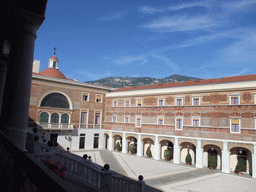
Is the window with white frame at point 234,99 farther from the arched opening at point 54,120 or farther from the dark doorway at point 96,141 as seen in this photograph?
the arched opening at point 54,120

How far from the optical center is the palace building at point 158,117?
2408 centimetres

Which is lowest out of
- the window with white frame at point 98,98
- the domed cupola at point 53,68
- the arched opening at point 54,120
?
the arched opening at point 54,120

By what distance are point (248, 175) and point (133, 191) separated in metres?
17.7

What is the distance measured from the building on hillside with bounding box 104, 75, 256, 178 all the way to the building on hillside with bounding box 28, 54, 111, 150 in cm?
401

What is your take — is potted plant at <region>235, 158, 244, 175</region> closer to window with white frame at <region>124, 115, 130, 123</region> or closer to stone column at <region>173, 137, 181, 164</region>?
stone column at <region>173, 137, 181, 164</region>

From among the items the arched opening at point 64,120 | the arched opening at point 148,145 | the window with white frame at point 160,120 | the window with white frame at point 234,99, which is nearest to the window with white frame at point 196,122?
the window with white frame at point 234,99

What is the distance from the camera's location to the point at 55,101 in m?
33.2

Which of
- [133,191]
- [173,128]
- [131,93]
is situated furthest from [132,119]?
[133,191]

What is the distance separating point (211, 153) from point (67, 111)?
74.0 ft

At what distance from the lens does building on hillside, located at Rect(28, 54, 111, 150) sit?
31.2 m

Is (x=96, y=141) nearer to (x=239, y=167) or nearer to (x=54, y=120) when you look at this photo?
(x=54, y=120)

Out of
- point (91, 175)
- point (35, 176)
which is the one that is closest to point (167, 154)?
point (91, 175)

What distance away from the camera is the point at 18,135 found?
627cm

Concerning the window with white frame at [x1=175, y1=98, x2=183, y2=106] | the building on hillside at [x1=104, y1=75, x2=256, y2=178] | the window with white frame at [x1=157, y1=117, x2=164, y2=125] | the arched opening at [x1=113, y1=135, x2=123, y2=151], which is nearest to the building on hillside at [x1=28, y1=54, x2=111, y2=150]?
the arched opening at [x1=113, y1=135, x2=123, y2=151]
